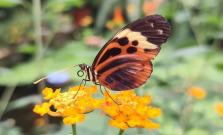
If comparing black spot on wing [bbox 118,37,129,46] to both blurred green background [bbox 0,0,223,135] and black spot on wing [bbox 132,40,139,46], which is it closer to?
black spot on wing [bbox 132,40,139,46]

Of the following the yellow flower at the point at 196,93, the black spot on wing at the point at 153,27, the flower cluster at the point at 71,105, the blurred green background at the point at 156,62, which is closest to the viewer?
the flower cluster at the point at 71,105

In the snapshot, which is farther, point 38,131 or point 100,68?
point 38,131

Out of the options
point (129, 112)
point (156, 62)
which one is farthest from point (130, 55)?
point (156, 62)

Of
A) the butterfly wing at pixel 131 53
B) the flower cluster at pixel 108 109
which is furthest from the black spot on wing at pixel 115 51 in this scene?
the flower cluster at pixel 108 109

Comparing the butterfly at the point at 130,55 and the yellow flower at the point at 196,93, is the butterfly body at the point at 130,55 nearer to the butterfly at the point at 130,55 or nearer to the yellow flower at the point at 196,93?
the butterfly at the point at 130,55

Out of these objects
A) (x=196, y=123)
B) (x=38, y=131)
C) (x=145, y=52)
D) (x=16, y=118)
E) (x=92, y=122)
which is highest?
(x=145, y=52)

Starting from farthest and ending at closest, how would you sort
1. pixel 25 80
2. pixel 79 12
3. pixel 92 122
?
pixel 79 12, pixel 25 80, pixel 92 122

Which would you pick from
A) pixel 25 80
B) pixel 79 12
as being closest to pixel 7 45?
pixel 25 80

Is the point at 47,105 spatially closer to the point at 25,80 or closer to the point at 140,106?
the point at 140,106
